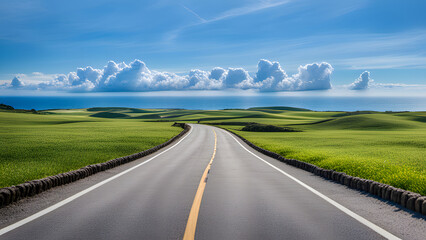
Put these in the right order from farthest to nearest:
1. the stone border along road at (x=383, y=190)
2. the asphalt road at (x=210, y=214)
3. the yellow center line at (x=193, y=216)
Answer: the stone border along road at (x=383, y=190) < the asphalt road at (x=210, y=214) < the yellow center line at (x=193, y=216)

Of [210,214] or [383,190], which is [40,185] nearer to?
[210,214]

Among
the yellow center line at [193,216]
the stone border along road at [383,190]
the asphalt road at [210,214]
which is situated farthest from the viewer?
the stone border along road at [383,190]

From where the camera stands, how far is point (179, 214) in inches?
301

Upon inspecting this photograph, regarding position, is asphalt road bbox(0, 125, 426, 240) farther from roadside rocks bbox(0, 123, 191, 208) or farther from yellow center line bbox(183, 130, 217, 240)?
roadside rocks bbox(0, 123, 191, 208)

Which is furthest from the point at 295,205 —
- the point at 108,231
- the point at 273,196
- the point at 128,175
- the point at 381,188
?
the point at 128,175

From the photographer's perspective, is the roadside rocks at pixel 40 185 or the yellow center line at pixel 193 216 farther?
the roadside rocks at pixel 40 185


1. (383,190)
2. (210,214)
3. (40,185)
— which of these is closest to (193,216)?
(210,214)

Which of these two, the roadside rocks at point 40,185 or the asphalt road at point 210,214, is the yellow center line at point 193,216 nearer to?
the asphalt road at point 210,214

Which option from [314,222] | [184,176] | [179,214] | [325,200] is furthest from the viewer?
[184,176]

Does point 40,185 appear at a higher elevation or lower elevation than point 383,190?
lower

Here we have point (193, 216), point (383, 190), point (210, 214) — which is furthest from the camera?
point (383, 190)

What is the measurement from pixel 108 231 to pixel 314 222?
14.3 feet

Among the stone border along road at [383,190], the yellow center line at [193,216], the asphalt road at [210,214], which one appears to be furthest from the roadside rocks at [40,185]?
the stone border along road at [383,190]

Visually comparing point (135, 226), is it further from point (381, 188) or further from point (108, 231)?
point (381, 188)
